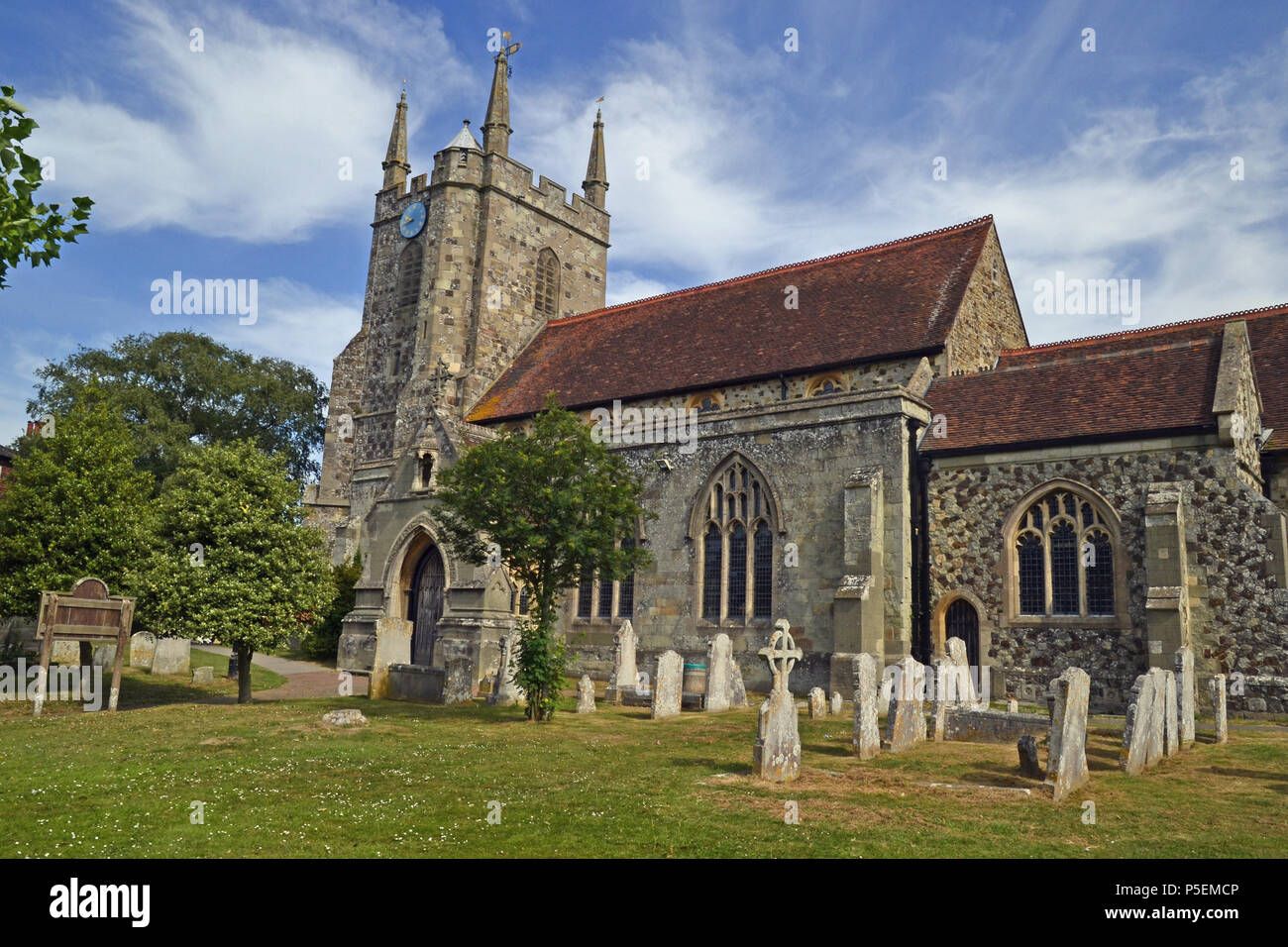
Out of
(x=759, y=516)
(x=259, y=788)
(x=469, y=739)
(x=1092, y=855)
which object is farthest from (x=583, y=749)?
(x=759, y=516)

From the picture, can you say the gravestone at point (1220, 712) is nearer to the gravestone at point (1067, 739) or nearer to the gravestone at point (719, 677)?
the gravestone at point (1067, 739)

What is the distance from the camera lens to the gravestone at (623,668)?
2030cm

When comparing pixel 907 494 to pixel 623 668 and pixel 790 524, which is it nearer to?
pixel 790 524

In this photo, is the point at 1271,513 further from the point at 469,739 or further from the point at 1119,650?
the point at 469,739

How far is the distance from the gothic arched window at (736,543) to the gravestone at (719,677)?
3740mm

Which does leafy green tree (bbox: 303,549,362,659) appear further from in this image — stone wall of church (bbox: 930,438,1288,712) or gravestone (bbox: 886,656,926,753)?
gravestone (bbox: 886,656,926,753)

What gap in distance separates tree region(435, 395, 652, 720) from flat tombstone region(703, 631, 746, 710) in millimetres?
3124

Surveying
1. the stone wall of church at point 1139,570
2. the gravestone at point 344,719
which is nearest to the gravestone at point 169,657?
the gravestone at point 344,719

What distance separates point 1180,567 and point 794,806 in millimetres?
13009

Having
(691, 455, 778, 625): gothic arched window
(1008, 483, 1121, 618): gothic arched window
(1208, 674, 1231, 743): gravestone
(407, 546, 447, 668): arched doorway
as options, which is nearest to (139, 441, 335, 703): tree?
(407, 546, 447, 668): arched doorway

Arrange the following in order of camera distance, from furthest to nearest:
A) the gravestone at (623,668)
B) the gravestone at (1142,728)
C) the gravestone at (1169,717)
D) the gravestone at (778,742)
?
the gravestone at (623,668), the gravestone at (1169,717), the gravestone at (1142,728), the gravestone at (778,742)

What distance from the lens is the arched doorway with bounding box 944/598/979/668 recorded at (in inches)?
824

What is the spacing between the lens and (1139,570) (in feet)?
62.5

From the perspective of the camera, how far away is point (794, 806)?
8977 mm
